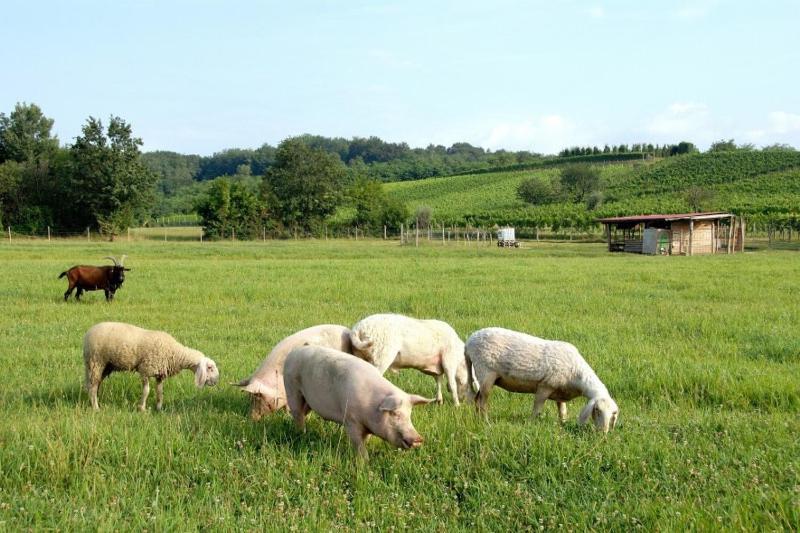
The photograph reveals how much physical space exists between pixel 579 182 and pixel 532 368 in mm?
106963

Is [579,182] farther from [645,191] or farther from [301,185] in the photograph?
[301,185]

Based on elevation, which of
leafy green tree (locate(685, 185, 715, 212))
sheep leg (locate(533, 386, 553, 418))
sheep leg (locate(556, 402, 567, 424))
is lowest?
sheep leg (locate(556, 402, 567, 424))

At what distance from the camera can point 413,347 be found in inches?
326

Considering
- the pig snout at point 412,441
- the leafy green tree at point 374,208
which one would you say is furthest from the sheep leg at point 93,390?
the leafy green tree at point 374,208

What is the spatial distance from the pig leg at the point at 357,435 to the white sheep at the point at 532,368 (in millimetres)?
1566

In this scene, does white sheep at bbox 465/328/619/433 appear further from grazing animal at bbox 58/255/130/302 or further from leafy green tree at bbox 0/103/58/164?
leafy green tree at bbox 0/103/58/164

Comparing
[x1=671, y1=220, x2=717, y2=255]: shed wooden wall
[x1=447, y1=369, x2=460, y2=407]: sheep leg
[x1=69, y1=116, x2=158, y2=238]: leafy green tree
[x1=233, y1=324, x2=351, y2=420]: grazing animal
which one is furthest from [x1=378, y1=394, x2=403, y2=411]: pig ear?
[x1=69, y1=116, x2=158, y2=238]: leafy green tree

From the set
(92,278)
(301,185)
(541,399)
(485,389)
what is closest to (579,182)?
(301,185)

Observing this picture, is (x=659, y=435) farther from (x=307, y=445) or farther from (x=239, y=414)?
(x=239, y=414)

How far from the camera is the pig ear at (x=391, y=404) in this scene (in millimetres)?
5621

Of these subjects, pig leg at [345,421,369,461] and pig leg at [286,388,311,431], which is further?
pig leg at [286,388,311,431]

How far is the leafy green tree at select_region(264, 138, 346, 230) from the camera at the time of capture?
7419 cm

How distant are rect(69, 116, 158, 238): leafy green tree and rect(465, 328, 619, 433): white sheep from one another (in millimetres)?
59949

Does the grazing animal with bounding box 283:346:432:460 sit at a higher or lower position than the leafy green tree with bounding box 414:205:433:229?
lower
